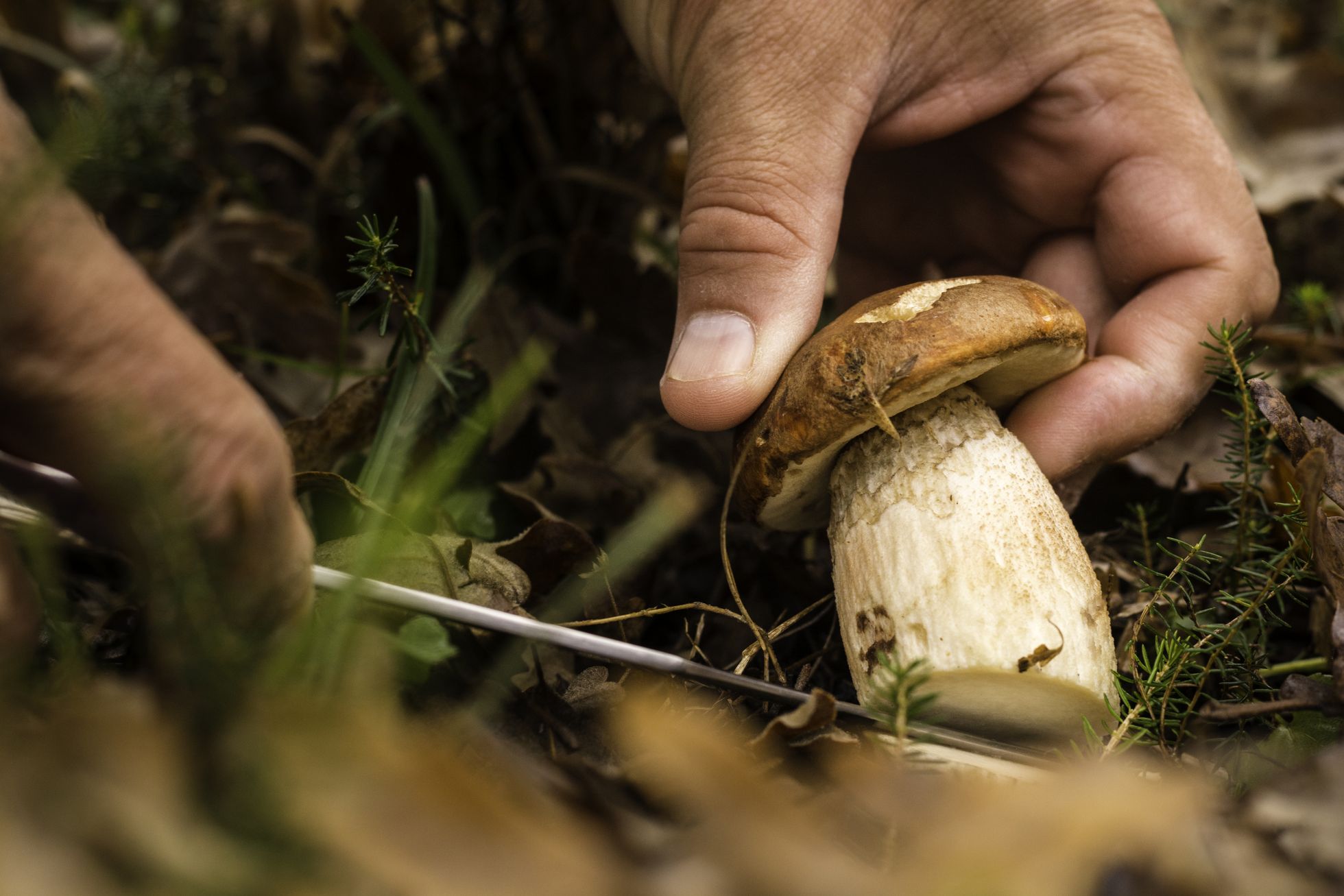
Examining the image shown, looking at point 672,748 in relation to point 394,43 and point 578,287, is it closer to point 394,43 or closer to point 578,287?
point 578,287

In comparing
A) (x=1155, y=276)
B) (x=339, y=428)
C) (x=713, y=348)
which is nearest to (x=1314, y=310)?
(x=1155, y=276)

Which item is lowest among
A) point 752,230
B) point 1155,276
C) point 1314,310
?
point 1314,310

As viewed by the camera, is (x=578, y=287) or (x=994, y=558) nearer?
(x=994, y=558)

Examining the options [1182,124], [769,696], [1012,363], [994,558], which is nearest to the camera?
[769,696]

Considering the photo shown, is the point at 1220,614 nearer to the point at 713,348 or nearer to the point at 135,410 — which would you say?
the point at 713,348

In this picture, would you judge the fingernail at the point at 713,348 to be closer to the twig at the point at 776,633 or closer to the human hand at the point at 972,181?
the human hand at the point at 972,181

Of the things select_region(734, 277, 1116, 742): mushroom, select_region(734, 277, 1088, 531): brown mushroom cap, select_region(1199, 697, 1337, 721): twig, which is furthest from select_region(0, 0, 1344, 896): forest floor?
select_region(734, 277, 1088, 531): brown mushroom cap

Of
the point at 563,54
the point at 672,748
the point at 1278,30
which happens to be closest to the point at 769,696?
the point at 672,748

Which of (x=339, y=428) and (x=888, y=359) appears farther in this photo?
(x=339, y=428)
